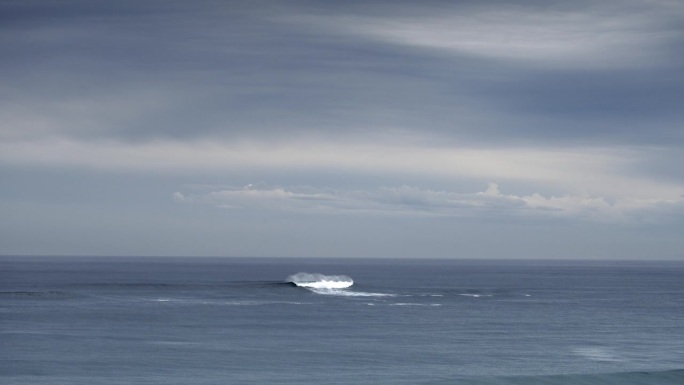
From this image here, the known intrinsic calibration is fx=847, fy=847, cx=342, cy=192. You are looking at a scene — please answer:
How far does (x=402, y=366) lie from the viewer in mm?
51750

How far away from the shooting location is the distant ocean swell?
149ft

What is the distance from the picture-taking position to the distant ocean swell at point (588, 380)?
45.4 meters

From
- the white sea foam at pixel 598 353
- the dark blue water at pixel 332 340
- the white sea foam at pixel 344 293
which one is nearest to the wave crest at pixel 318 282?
the white sea foam at pixel 344 293

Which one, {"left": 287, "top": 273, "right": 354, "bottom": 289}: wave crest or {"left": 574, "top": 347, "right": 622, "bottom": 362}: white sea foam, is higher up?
{"left": 287, "top": 273, "right": 354, "bottom": 289}: wave crest

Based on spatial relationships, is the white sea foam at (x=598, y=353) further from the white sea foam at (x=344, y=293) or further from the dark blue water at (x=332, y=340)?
the white sea foam at (x=344, y=293)

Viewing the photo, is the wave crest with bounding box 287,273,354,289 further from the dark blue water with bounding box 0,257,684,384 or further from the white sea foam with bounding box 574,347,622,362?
the white sea foam with bounding box 574,347,622,362

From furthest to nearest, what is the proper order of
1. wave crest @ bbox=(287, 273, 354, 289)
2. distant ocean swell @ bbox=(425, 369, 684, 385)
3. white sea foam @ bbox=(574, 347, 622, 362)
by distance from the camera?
wave crest @ bbox=(287, 273, 354, 289) → white sea foam @ bbox=(574, 347, 622, 362) → distant ocean swell @ bbox=(425, 369, 684, 385)

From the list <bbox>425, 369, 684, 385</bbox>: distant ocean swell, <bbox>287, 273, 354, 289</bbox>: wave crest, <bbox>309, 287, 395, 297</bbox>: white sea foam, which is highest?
<bbox>287, 273, 354, 289</bbox>: wave crest

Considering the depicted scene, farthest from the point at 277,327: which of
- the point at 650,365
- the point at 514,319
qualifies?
the point at 650,365

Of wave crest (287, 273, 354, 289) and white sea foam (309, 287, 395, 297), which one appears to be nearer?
white sea foam (309, 287, 395, 297)

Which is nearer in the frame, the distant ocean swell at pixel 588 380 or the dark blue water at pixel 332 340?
the distant ocean swell at pixel 588 380

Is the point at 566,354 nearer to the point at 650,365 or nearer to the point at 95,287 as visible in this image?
the point at 650,365

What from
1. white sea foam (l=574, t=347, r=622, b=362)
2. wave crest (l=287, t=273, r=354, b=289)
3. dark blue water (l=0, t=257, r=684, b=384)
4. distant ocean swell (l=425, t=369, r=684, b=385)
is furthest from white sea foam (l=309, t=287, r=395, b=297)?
distant ocean swell (l=425, t=369, r=684, b=385)

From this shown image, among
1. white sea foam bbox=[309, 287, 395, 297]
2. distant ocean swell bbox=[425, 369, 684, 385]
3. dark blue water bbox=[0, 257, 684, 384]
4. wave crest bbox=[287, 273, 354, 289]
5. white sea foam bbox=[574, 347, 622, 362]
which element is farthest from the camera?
wave crest bbox=[287, 273, 354, 289]
